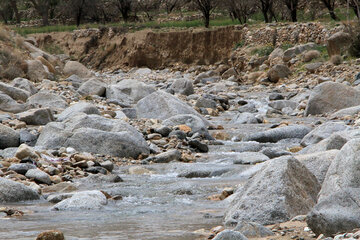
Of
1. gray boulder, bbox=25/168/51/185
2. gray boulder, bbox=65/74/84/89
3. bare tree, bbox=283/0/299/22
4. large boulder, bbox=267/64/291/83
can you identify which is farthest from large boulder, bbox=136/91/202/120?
bare tree, bbox=283/0/299/22

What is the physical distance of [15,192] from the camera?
6094 millimetres

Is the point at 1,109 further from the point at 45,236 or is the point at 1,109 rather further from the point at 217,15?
the point at 217,15

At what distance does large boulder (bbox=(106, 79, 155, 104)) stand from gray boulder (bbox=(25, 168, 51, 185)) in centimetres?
891

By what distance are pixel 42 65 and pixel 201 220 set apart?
15.7 metres

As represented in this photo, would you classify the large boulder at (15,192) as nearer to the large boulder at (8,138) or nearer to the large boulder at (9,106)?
the large boulder at (8,138)

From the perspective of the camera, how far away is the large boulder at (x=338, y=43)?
69.9ft

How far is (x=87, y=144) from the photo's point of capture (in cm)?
900

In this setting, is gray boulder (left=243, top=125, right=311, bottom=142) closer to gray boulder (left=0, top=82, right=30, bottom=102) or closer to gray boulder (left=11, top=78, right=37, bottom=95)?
gray boulder (left=0, top=82, right=30, bottom=102)

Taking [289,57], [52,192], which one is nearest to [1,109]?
[52,192]

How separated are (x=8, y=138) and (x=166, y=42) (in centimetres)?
2532

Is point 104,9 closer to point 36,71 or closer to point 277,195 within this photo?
point 36,71

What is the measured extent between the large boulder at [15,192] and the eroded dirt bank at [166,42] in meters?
20.2

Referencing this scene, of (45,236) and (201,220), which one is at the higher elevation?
(45,236)

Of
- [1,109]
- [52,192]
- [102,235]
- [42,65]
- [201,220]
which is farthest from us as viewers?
[42,65]
